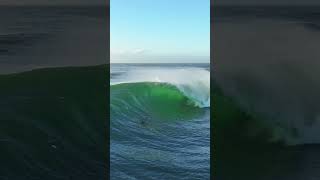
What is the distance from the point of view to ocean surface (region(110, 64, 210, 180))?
11.3ft

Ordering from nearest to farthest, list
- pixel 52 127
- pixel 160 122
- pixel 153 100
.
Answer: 1. pixel 52 127
2. pixel 160 122
3. pixel 153 100

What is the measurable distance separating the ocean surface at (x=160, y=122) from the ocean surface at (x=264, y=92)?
479 mm

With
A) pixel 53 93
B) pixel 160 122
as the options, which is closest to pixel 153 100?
pixel 160 122

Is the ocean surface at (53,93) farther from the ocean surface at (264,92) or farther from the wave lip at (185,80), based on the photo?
the ocean surface at (264,92)

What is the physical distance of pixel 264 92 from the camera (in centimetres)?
304

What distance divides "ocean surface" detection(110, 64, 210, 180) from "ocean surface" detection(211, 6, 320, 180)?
479 mm

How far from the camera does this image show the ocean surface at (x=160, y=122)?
11.3 feet

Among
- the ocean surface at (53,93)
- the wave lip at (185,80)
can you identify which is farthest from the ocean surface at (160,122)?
the ocean surface at (53,93)

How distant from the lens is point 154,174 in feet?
11.1

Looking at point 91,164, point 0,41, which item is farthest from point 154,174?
point 0,41

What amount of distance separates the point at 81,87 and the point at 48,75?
27 centimetres

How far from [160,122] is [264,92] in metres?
0.97

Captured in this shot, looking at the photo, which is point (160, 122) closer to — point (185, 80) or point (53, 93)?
point (185, 80)

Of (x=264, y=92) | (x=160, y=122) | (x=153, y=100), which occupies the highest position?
(x=264, y=92)
